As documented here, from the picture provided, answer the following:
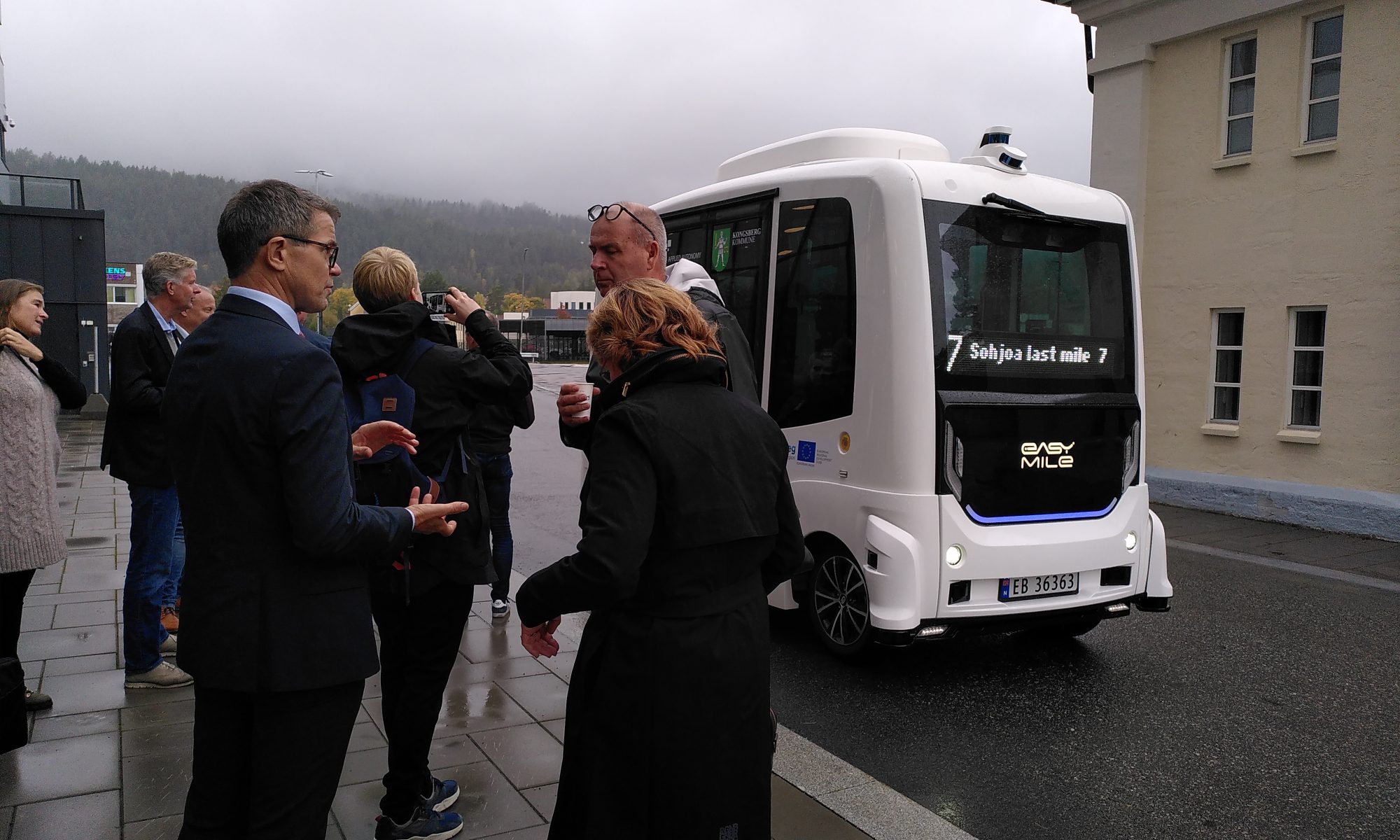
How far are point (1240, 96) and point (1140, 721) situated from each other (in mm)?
10852

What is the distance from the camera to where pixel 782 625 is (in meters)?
6.84

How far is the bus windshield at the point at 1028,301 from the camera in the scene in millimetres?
5555

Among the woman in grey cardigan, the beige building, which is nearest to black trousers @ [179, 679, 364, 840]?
the woman in grey cardigan

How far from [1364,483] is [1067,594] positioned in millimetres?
8055

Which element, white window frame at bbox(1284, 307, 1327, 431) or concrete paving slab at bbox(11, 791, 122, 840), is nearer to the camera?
concrete paving slab at bbox(11, 791, 122, 840)

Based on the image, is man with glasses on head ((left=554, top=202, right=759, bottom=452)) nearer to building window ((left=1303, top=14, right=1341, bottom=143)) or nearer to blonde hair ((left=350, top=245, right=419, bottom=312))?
blonde hair ((left=350, top=245, right=419, bottom=312))

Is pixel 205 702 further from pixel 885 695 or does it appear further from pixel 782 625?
pixel 782 625

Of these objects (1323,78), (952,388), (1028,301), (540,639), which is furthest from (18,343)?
(1323,78)

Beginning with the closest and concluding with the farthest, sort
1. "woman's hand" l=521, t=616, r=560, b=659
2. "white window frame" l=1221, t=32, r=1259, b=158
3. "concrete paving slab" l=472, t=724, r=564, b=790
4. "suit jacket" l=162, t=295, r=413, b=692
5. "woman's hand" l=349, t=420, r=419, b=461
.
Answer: "suit jacket" l=162, t=295, r=413, b=692 → "woman's hand" l=521, t=616, r=560, b=659 → "woman's hand" l=349, t=420, r=419, b=461 → "concrete paving slab" l=472, t=724, r=564, b=790 → "white window frame" l=1221, t=32, r=1259, b=158

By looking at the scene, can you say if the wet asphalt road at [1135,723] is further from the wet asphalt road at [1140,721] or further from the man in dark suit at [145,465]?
the man in dark suit at [145,465]

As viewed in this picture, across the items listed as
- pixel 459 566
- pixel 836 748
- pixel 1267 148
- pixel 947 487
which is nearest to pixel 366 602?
pixel 459 566

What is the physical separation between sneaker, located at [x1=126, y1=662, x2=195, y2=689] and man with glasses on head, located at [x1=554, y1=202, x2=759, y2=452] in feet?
8.82

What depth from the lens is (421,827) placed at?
346cm

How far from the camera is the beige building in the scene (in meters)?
11.5
